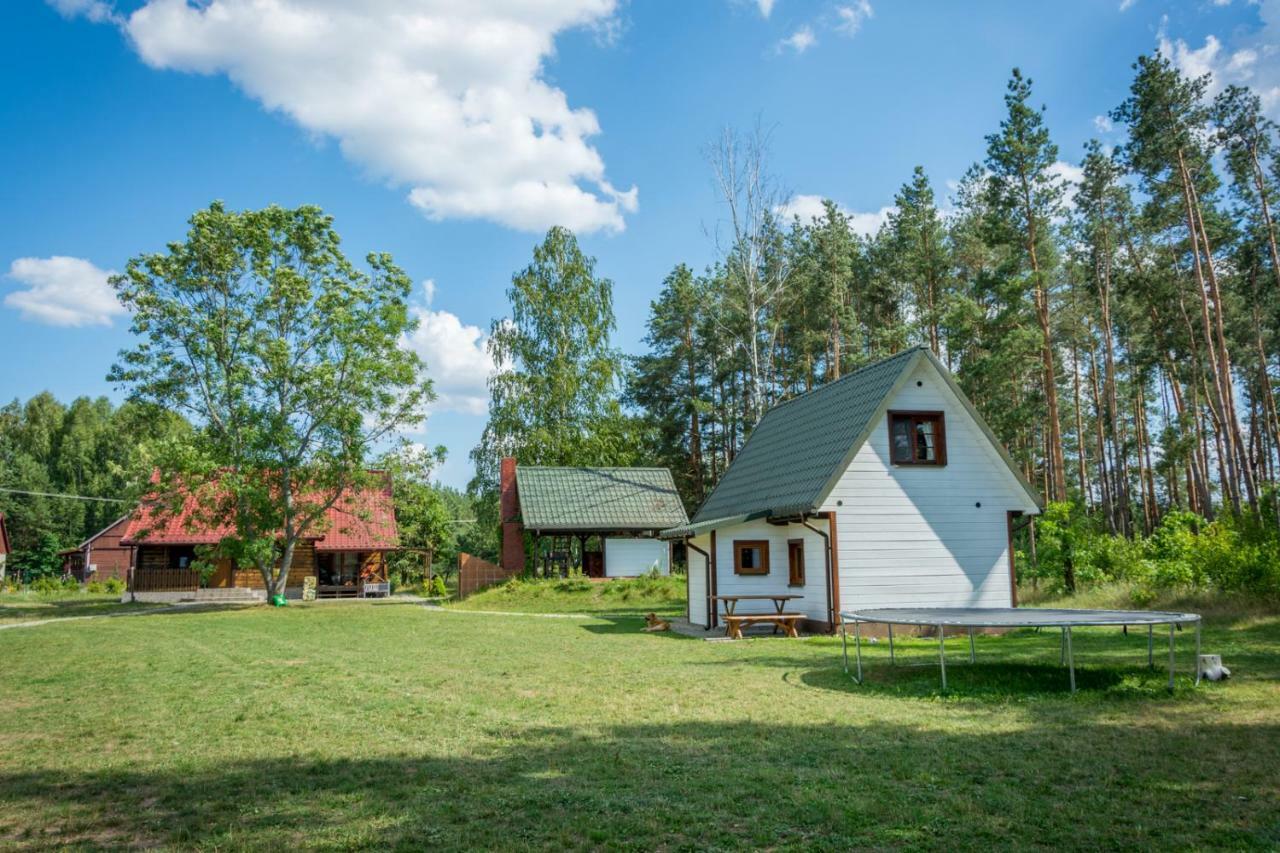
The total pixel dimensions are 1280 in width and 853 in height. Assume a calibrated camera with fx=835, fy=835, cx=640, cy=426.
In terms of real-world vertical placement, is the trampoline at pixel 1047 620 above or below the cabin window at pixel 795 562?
below

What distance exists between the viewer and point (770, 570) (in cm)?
1848

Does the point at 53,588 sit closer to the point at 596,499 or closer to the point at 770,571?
the point at 596,499

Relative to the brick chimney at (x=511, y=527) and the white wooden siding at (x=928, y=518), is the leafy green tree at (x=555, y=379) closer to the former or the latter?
the brick chimney at (x=511, y=527)

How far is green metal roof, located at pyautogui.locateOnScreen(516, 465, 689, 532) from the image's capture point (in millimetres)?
33094

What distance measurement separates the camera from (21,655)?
14.8 metres

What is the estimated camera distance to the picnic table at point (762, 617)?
1655cm

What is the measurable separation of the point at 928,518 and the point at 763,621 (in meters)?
→ 4.07

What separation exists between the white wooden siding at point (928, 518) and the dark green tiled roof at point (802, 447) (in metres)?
0.41

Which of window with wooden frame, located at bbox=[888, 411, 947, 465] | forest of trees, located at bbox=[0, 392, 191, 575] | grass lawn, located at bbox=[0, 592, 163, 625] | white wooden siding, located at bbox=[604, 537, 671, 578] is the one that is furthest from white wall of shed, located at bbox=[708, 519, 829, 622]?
forest of trees, located at bbox=[0, 392, 191, 575]

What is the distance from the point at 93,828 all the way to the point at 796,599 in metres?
14.2

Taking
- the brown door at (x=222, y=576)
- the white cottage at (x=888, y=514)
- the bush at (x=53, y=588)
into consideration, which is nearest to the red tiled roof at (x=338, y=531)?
the brown door at (x=222, y=576)

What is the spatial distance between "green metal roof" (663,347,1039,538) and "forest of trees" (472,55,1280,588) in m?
6.09

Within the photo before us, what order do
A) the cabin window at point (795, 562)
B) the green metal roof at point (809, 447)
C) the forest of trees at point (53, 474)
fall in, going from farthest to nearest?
the forest of trees at point (53, 474) → the cabin window at point (795, 562) → the green metal roof at point (809, 447)

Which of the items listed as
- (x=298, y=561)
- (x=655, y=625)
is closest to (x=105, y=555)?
(x=298, y=561)
